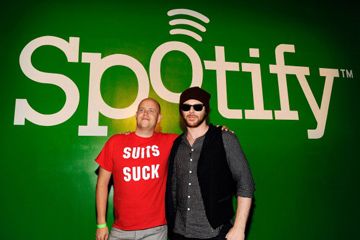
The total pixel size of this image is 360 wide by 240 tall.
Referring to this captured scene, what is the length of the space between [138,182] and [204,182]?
0.55m

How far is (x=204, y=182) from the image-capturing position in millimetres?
1811

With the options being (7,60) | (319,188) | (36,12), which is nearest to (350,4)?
(319,188)

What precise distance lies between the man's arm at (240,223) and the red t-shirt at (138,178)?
60 centimetres

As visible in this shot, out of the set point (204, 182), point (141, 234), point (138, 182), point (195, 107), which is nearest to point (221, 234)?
point (204, 182)

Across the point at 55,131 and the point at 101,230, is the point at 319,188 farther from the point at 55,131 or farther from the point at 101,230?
the point at 55,131

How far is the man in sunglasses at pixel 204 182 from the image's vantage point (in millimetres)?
1747

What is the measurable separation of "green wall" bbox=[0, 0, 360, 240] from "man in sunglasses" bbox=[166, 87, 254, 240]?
2.81 feet

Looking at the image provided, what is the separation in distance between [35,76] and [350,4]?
163 inches

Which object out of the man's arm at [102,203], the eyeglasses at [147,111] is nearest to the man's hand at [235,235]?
the man's arm at [102,203]

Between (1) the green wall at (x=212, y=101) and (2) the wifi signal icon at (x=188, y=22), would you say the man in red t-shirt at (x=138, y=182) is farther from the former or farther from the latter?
(2) the wifi signal icon at (x=188, y=22)

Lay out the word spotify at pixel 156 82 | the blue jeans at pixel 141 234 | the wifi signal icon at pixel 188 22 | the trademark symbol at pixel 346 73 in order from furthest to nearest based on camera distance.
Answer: the trademark symbol at pixel 346 73, the wifi signal icon at pixel 188 22, the word spotify at pixel 156 82, the blue jeans at pixel 141 234

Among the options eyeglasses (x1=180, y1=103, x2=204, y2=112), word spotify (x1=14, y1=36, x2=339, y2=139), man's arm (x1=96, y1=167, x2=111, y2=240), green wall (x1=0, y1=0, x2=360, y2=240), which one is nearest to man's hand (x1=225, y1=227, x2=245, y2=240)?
eyeglasses (x1=180, y1=103, x2=204, y2=112)

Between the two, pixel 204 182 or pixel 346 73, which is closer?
pixel 204 182

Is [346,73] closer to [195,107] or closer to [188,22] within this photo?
[188,22]
